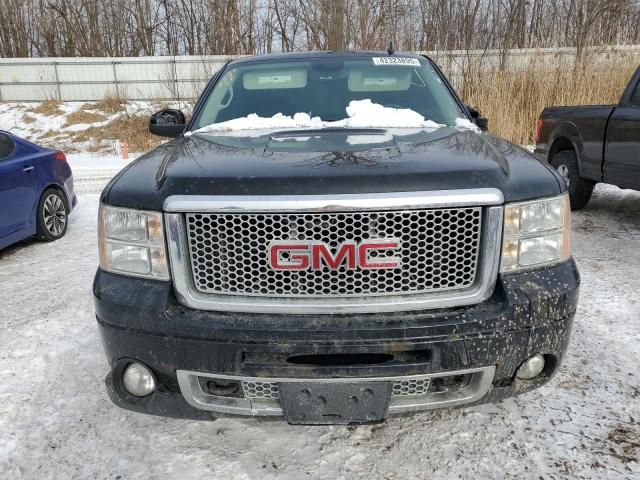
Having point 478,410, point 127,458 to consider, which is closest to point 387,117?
point 478,410

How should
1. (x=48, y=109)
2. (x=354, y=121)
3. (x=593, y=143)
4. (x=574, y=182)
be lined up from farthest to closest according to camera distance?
1. (x=48, y=109)
2. (x=574, y=182)
3. (x=593, y=143)
4. (x=354, y=121)

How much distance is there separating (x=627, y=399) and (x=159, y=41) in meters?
27.1

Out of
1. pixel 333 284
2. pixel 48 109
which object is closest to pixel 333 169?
pixel 333 284

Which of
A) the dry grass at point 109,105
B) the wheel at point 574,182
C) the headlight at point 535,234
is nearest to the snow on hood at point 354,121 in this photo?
the headlight at point 535,234

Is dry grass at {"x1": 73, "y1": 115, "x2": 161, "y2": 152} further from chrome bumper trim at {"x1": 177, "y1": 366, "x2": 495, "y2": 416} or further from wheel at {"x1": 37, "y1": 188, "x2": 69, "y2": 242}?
chrome bumper trim at {"x1": 177, "y1": 366, "x2": 495, "y2": 416}

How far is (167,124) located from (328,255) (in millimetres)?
2136

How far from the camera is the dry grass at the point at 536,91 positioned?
11.2m

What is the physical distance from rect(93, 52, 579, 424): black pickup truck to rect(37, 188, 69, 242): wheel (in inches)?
153

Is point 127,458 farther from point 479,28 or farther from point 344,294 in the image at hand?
point 479,28

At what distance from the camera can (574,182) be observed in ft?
19.8

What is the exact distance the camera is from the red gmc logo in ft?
5.57

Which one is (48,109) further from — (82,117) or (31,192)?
(31,192)

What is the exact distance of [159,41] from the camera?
2541 centimetres

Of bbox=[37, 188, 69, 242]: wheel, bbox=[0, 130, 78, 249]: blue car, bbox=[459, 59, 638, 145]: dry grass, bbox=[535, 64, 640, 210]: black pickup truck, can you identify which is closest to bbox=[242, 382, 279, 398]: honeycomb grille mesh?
bbox=[0, 130, 78, 249]: blue car
